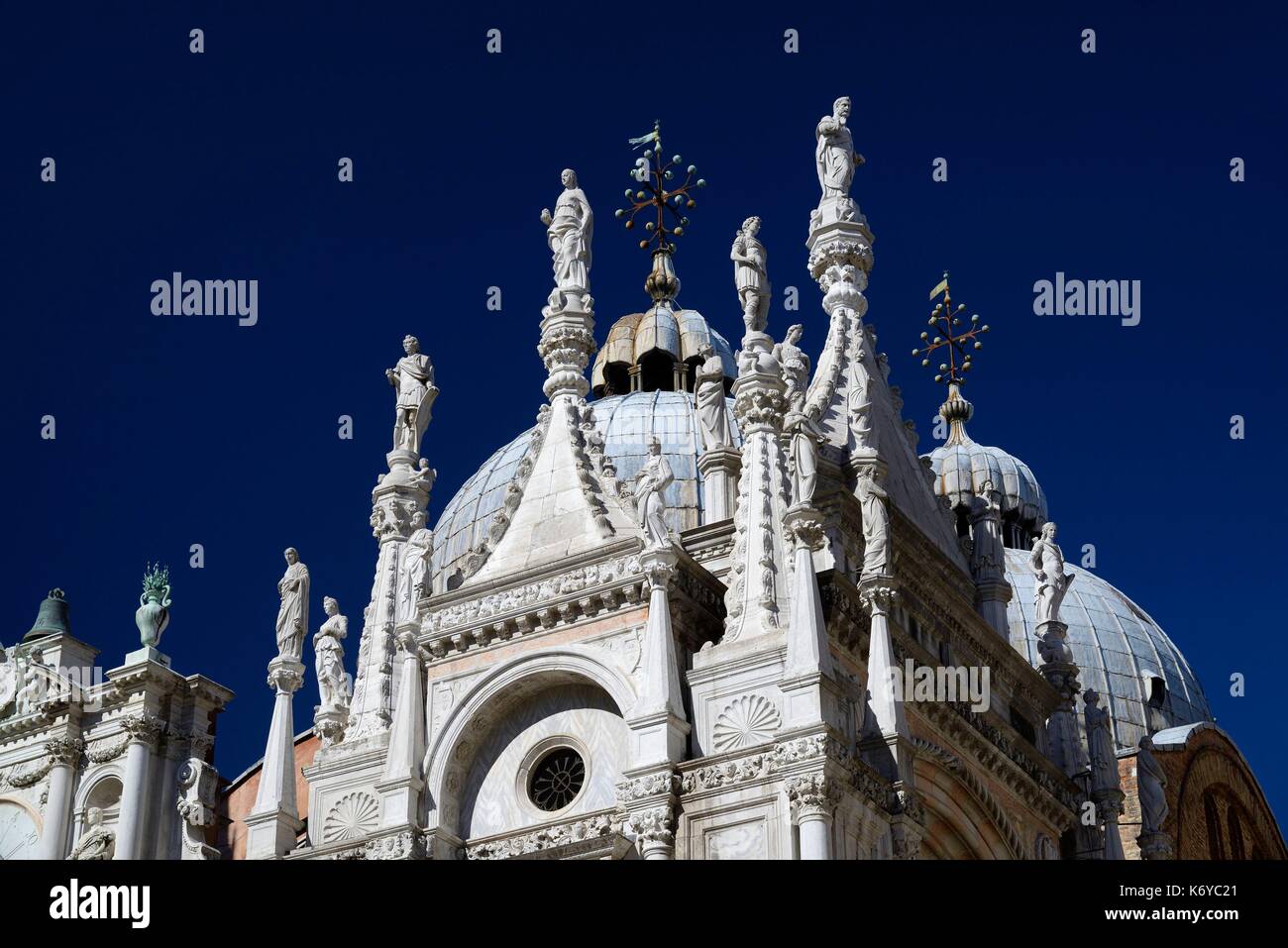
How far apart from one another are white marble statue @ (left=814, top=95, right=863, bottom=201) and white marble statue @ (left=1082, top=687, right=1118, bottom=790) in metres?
13.2

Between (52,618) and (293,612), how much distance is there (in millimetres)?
11935

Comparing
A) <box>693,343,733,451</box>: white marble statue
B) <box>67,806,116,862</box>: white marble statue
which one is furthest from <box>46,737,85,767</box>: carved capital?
<box>693,343,733,451</box>: white marble statue

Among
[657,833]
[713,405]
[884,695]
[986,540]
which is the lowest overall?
[657,833]

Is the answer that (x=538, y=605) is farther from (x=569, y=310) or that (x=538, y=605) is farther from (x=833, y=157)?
(x=833, y=157)

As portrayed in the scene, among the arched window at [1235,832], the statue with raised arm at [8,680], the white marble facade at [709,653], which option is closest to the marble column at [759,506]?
the white marble facade at [709,653]

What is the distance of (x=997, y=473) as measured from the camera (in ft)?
242

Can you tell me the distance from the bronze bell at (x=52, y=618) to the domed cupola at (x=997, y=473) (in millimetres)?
30090

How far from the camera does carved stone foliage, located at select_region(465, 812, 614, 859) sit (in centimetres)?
3756

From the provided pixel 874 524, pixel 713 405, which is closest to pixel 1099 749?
pixel 874 524

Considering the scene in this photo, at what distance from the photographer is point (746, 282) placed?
42969 mm

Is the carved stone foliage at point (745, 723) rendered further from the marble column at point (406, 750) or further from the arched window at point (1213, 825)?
the arched window at point (1213, 825)

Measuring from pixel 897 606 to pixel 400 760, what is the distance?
9668mm
